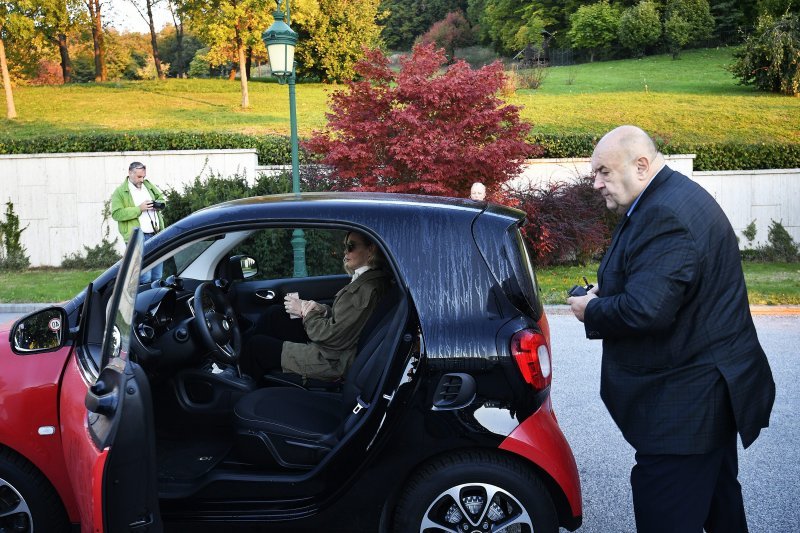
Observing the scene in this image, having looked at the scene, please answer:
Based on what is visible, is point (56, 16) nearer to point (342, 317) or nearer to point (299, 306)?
point (299, 306)

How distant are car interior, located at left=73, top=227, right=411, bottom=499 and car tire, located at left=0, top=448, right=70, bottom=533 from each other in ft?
1.51

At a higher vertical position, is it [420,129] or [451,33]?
[451,33]

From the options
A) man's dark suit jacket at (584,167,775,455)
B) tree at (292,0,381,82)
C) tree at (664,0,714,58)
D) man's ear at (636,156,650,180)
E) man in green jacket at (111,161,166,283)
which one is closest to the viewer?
man's dark suit jacket at (584,167,775,455)

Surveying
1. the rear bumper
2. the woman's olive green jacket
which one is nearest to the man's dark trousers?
the rear bumper

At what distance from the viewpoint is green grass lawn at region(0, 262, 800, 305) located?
10883mm

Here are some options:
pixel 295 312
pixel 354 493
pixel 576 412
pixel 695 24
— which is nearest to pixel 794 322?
pixel 576 412

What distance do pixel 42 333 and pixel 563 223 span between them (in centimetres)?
1163

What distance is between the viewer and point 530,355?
2.93 metres

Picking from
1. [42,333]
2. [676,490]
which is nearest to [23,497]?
[42,333]

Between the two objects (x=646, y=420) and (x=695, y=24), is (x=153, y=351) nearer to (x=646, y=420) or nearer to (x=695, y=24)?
(x=646, y=420)

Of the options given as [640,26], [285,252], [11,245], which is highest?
[640,26]

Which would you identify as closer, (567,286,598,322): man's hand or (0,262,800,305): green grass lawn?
(567,286,598,322): man's hand

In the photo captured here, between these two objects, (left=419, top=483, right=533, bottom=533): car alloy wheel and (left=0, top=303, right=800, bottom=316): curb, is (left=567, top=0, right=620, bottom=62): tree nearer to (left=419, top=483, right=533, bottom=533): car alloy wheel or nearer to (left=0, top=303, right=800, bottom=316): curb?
(left=0, top=303, right=800, bottom=316): curb

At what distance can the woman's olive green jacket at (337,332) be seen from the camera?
3896mm
